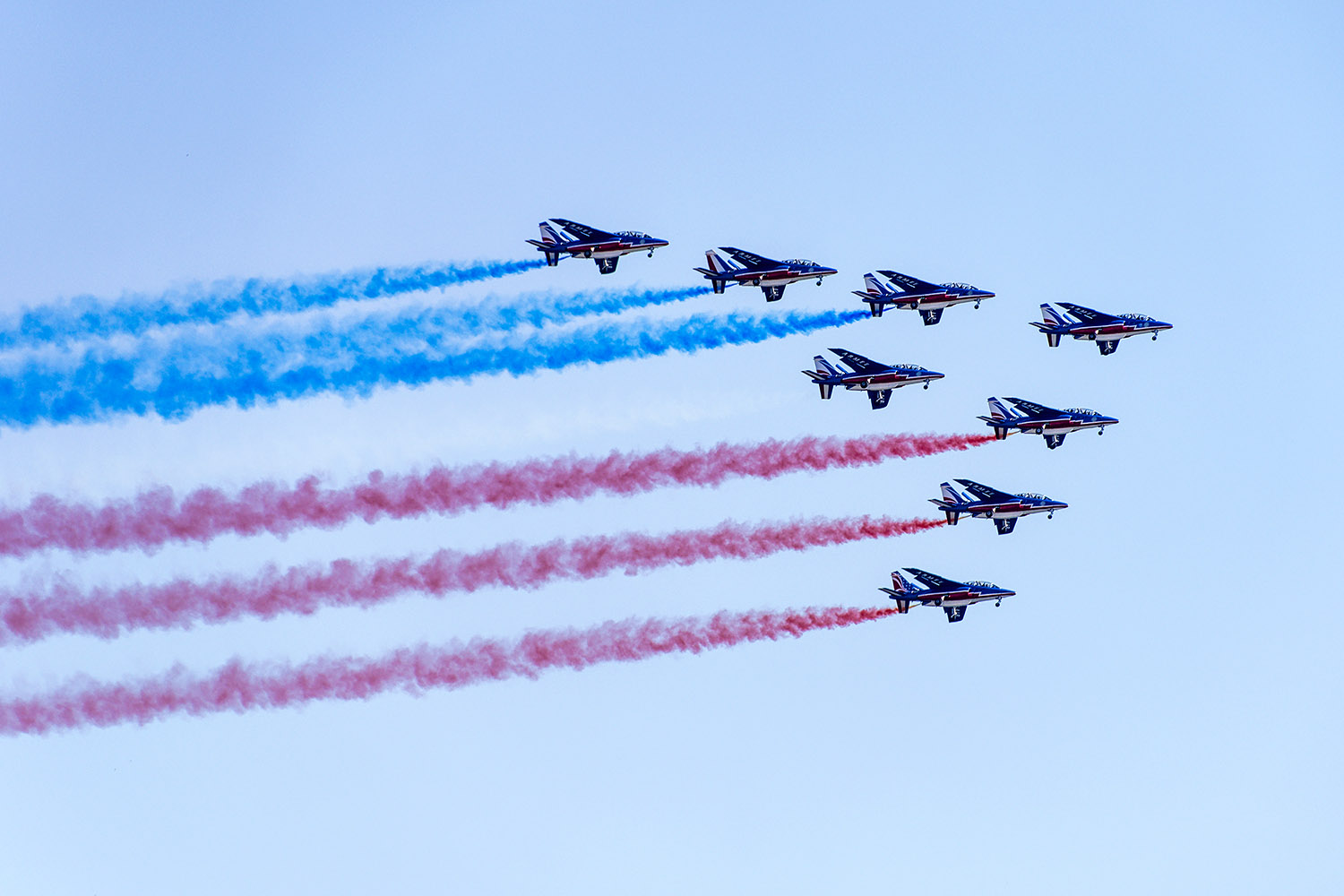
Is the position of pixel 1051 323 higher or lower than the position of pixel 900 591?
higher

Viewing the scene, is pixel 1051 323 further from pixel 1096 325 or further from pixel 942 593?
pixel 942 593

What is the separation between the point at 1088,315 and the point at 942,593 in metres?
14.4

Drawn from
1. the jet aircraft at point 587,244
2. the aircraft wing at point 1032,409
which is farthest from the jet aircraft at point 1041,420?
the jet aircraft at point 587,244

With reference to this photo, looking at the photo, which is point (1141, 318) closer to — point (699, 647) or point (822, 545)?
point (822, 545)

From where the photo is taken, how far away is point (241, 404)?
258 ft

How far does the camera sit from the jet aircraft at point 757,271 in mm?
86875

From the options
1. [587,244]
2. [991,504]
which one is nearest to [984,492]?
[991,504]

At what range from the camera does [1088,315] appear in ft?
302

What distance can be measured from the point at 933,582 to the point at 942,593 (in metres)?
0.67

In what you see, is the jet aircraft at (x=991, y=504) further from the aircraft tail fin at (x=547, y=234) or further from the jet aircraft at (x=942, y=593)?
the aircraft tail fin at (x=547, y=234)

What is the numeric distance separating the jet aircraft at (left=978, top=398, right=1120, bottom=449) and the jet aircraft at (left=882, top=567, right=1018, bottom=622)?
646 cm

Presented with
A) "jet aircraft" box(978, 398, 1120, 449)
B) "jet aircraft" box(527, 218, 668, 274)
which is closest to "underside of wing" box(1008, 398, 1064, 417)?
"jet aircraft" box(978, 398, 1120, 449)

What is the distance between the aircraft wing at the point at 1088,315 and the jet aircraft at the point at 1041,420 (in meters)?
4.12

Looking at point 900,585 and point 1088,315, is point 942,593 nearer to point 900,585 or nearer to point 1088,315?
point 900,585
